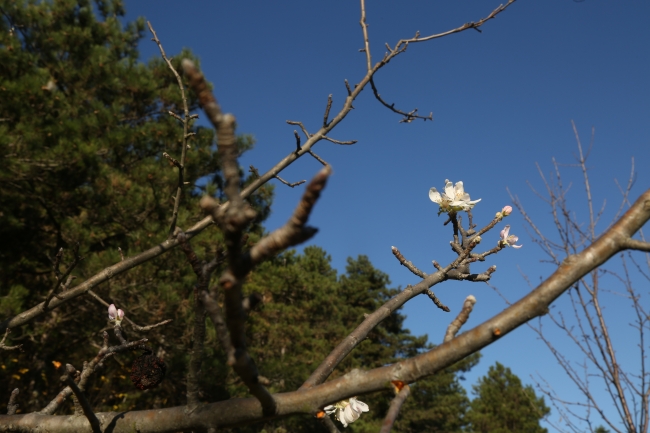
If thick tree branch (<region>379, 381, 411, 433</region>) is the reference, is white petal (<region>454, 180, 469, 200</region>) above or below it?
above

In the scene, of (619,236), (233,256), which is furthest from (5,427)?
(619,236)

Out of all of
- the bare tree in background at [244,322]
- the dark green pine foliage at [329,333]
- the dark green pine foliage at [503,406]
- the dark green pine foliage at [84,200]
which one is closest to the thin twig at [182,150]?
the bare tree in background at [244,322]

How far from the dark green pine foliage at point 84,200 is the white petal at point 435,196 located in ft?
11.5

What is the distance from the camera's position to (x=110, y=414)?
4.09ft

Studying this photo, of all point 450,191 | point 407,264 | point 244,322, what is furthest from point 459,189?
point 244,322

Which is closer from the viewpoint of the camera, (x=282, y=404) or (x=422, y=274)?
(x=282, y=404)

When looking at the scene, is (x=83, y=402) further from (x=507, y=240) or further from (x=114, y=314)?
(x=507, y=240)

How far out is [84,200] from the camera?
7.10 m

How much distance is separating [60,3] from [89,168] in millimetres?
4624

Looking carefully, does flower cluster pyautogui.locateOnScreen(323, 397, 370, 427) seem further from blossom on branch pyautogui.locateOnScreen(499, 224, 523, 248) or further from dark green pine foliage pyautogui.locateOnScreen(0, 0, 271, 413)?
dark green pine foliage pyautogui.locateOnScreen(0, 0, 271, 413)

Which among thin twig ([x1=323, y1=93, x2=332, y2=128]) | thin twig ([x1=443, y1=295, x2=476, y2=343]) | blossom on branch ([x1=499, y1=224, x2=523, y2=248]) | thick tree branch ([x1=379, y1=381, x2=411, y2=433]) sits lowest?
thick tree branch ([x1=379, y1=381, x2=411, y2=433])

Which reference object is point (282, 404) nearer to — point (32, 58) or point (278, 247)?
point (278, 247)

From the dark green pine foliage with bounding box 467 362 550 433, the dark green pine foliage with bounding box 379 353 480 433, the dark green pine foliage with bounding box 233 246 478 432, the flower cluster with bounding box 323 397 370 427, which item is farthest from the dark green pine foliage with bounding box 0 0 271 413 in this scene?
the dark green pine foliage with bounding box 467 362 550 433

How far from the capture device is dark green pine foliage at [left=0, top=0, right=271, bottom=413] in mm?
6328
